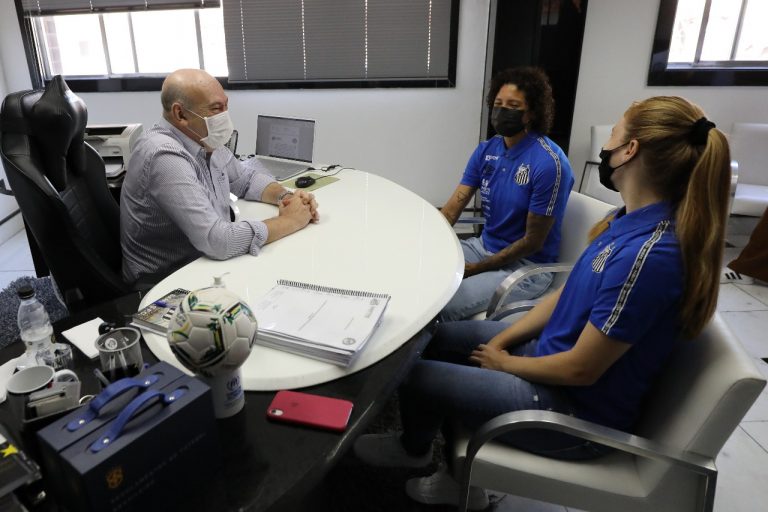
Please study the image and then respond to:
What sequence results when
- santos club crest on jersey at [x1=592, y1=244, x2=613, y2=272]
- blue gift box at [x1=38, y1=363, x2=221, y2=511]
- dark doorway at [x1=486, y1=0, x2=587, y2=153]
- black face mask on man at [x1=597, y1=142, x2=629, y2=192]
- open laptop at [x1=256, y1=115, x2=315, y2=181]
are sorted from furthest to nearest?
1. dark doorway at [x1=486, y1=0, x2=587, y2=153]
2. open laptop at [x1=256, y1=115, x2=315, y2=181]
3. black face mask on man at [x1=597, y1=142, x2=629, y2=192]
4. santos club crest on jersey at [x1=592, y1=244, x2=613, y2=272]
5. blue gift box at [x1=38, y1=363, x2=221, y2=511]

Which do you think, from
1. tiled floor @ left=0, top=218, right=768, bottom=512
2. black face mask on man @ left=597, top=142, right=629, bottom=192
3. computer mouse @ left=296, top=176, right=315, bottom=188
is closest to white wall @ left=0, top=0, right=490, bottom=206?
tiled floor @ left=0, top=218, right=768, bottom=512

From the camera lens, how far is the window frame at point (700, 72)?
3.69m

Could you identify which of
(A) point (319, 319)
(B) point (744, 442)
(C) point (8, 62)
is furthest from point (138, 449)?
(C) point (8, 62)

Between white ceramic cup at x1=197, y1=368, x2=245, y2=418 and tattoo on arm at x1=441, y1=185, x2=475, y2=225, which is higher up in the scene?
white ceramic cup at x1=197, y1=368, x2=245, y2=418

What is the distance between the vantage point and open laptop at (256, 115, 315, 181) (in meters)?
2.62

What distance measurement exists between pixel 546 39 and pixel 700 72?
4.42 feet

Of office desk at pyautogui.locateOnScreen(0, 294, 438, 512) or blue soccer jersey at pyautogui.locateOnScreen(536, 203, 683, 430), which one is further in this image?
blue soccer jersey at pyautogui.locateOnScreen(536, 203, 683, 430)

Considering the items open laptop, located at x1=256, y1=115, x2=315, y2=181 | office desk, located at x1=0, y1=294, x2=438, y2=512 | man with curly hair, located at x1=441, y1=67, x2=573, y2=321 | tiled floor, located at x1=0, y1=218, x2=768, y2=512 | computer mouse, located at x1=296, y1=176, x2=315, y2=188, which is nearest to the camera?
office desk, located at x1=0, y1=294, x2=438, y2=512

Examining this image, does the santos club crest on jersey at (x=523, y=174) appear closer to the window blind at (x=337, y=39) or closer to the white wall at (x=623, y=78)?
the window blind at (x=337, y=39)

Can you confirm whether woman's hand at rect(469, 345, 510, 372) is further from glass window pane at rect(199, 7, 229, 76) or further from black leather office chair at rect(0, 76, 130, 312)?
glass window pane at rect(199, 7, 229, 76)

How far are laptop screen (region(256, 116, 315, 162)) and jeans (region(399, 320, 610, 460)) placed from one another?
169 cm

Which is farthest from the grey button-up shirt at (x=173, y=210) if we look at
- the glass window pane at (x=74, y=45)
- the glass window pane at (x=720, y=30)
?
the glass window pane at (x=720, y=30)

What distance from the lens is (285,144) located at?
2699mm

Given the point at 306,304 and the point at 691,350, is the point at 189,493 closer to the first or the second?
the point at 306,304
